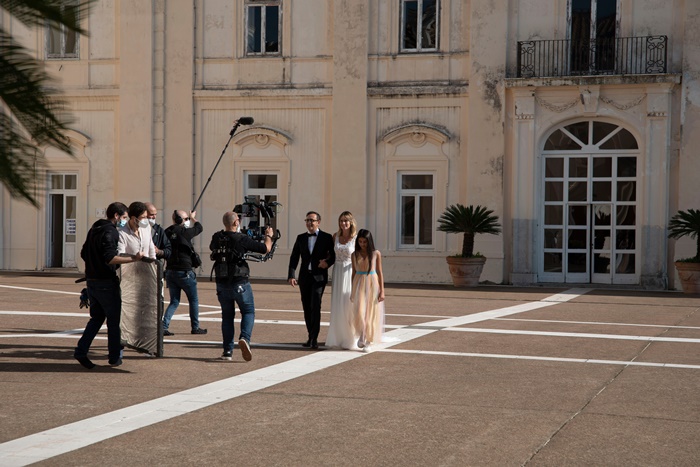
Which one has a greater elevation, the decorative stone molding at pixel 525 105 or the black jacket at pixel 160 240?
the decorative stone molding at pixel 525 105

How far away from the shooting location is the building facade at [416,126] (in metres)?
24.2

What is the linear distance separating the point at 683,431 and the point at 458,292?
15.3 meters

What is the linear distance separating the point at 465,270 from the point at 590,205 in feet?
12.5

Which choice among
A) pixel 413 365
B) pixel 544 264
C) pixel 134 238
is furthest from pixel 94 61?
pixel 413 365

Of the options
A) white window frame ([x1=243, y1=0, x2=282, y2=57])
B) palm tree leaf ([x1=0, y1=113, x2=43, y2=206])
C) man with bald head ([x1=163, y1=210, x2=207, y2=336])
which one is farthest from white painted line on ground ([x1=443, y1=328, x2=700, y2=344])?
white window frame ([x1=243, y1=0, x2=282, y2=57])

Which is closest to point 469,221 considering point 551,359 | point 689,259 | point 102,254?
point 689,259

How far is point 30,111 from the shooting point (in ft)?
6.70

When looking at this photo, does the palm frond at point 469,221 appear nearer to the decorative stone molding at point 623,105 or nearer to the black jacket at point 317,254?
the decorative stone molding at point 623,105

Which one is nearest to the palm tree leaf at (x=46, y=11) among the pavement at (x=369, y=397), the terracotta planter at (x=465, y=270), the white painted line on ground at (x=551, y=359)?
the pavement at (x=369, y=397)

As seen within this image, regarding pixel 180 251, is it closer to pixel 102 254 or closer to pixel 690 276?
pixel 102 254

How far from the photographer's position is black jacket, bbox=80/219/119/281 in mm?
9961

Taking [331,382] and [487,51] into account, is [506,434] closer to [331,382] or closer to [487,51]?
[331,382]

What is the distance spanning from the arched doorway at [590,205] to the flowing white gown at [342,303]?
1384cm

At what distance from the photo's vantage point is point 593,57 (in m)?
24.6
